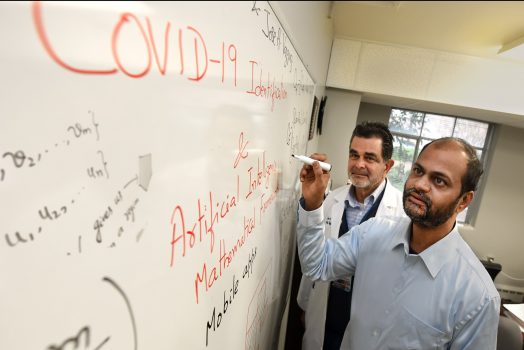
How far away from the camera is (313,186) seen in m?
1.00

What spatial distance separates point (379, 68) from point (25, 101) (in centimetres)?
58

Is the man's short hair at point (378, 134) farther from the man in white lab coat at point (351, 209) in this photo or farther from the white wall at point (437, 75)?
the white wall at point (437, 75)

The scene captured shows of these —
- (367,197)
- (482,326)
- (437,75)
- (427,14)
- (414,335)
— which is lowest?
(414,335)

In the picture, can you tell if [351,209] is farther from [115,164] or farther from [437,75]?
[115,164]

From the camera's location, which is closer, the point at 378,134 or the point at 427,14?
the point at 427,14

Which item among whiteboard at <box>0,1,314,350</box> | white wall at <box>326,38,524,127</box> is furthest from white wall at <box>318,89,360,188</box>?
whiteboard at <box>0,1,314,350</box>

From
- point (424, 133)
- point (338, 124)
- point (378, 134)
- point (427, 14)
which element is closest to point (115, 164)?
point (427, 14)

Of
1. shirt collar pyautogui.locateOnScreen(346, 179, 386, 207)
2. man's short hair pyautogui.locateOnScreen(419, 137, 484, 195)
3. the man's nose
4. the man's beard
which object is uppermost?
man's short hair pyautogui.locateOnScreen(419, 137, 484, 195)

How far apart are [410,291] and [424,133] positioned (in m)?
2.69

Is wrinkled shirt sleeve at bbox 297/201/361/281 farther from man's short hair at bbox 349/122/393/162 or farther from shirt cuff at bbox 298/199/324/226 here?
man's short hair at bbox 349/122/393/162

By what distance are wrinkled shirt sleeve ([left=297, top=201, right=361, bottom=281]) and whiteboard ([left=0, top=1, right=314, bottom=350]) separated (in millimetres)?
649

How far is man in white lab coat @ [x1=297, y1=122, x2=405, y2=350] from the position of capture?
1408mm

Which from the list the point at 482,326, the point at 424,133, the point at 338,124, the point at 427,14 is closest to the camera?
the point at 427,14

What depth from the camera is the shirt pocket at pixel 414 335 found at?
2.76 ft
